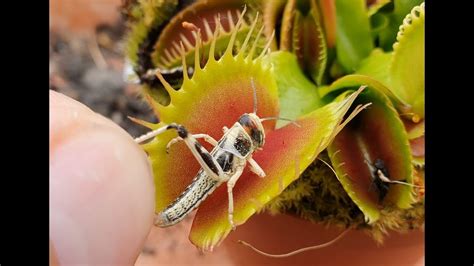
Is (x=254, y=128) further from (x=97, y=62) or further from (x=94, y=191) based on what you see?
(x=97, y=62)

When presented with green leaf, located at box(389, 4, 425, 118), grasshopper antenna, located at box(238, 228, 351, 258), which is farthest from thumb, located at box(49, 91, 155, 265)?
green leaf, located at box(389, 4, 425, 118)

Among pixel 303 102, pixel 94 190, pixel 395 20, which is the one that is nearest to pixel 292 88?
pixel 303 102

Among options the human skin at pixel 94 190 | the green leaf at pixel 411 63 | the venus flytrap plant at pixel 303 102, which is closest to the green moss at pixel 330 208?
the venus flytrap plant at pixel 303 102

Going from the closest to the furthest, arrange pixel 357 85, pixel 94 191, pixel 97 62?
1. pixel 94 191
2. pixel 357 85
3. pixel 97 62


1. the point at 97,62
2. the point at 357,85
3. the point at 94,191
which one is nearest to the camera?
the point at 94,191
